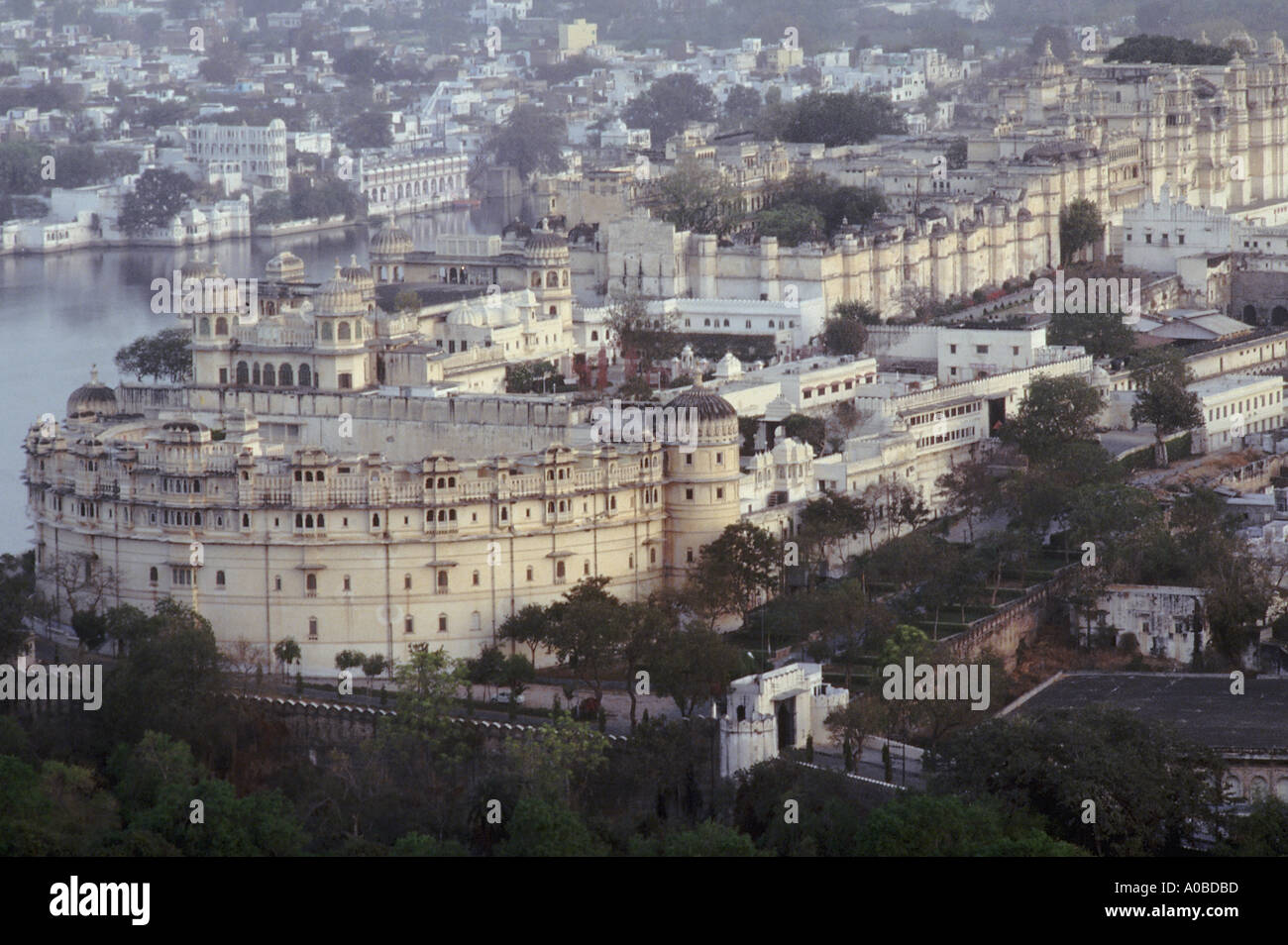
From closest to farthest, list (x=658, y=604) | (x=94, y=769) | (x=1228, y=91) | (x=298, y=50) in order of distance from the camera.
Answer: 1. (x=94, y=769)
2. (x=658, y=604)
3. (x=1228, y=91)
4. (x=298, y=50)

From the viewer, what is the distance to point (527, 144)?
93.0m

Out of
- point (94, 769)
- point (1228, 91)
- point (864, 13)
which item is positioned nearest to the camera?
point (94, 769)

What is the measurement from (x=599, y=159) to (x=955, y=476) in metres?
30.0

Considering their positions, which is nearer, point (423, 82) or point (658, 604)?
point (658, 604)

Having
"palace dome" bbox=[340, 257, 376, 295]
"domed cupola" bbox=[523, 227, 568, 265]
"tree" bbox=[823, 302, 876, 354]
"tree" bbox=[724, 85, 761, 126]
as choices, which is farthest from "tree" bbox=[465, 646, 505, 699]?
"tree" bbox=[724, 85, 761, 126]

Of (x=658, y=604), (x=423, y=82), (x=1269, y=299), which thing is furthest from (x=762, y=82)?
(x=658, y=604)

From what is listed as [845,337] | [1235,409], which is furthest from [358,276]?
[1235,409]

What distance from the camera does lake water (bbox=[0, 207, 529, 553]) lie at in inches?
2067

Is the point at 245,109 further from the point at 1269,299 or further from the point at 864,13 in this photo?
the point at 1269,299

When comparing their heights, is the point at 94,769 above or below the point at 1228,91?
below

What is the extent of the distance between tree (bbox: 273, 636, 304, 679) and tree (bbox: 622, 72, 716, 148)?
6260 centimetres

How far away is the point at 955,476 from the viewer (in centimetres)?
4275

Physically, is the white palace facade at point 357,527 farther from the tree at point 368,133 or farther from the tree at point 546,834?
the tree at point 368,133

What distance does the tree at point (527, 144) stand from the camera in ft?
302
